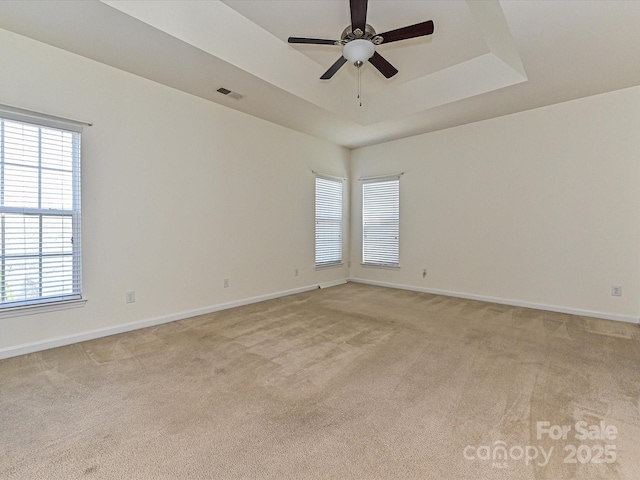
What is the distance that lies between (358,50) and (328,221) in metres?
3.48

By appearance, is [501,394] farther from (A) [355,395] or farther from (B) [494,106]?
(B) [494,106]

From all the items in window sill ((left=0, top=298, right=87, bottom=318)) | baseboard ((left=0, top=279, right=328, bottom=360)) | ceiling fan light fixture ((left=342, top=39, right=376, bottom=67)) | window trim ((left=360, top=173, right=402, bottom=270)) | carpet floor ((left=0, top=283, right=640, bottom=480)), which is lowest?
carpet floor ((left=0, top=283, right=640, bottom=480))

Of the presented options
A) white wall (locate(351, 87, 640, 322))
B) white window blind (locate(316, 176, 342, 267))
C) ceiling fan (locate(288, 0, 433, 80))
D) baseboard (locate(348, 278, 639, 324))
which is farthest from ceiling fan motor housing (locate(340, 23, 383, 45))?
baseboard (locate(348, 278, 639, 324))

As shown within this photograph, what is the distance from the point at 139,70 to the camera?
3.20 metres

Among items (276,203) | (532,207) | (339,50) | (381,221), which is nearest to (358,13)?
(339,50)

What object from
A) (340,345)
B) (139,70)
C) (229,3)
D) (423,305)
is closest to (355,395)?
(340,345)

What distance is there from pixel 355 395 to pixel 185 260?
2723 mm

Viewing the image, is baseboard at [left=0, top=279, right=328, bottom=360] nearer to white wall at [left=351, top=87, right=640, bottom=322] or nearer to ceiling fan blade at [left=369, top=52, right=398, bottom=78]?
white wall at [left=351, top=87, right=640, bottom=322]

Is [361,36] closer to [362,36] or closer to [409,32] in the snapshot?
[362,36]

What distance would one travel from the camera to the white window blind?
18.7 ft

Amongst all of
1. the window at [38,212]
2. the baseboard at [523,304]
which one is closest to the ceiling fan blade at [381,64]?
the window at [38,212]

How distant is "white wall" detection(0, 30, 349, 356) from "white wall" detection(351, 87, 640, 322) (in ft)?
8.08

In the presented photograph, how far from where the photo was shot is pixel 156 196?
3.52m

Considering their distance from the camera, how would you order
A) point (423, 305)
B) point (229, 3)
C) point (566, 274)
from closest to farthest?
point (229, 3)
point (566, 274)
point (423, 305)
